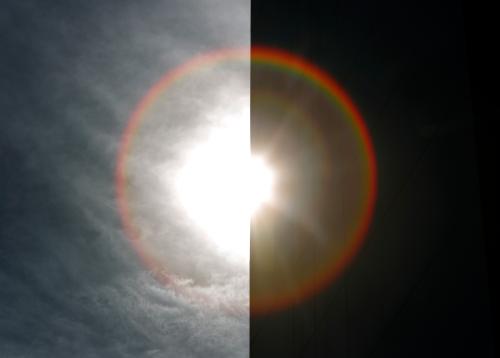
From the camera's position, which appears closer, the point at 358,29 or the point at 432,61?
the point at 432,61

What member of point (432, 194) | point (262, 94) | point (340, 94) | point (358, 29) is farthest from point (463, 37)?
point (262, 94)

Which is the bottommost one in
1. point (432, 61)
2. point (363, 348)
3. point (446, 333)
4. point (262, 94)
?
point (446, 333)

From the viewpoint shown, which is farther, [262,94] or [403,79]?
[262,94]

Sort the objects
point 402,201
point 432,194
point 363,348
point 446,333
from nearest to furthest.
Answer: point 446,333
point 432,194
point 402,201
point 363,348

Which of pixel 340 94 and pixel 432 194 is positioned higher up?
pixel 340 94

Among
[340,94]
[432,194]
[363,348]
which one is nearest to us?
[432,194]

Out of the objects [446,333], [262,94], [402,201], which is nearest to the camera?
[446,333]

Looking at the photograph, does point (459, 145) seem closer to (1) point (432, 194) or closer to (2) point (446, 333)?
(1) point (432, 194)

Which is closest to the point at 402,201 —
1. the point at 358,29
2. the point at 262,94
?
the point at 358,29

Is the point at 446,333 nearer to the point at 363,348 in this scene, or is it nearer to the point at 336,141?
the point at 363,348
